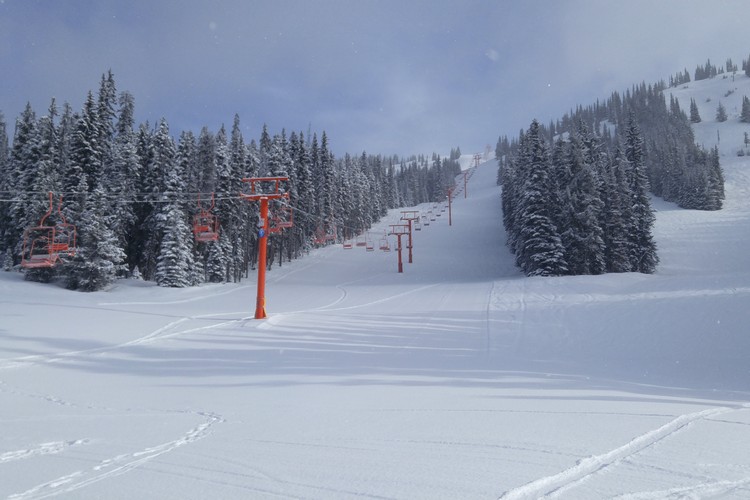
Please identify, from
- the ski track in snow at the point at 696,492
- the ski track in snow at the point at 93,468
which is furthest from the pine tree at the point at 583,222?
the ski track in snow at the point at 93,468

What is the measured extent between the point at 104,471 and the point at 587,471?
458cm

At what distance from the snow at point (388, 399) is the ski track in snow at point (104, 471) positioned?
3 centimetres

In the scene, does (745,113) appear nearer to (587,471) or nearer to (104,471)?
(587,471)

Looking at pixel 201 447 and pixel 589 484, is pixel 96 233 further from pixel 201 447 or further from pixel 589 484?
pixel 589 484

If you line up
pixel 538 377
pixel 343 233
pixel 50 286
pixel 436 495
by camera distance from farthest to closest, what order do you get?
pixel 343 233, pixel 50 286, pixel 538 377, pixel 436 495

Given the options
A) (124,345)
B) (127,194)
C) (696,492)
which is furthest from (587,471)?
(127,194)

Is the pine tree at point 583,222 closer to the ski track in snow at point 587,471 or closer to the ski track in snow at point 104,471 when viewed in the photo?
the ski track in snow at point 587,471

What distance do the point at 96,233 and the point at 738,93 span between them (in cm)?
25619

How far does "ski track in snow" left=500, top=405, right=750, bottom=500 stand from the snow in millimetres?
25

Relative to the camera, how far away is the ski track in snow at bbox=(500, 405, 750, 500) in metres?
3.40

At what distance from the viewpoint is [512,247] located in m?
55.7

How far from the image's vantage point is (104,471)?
407cm

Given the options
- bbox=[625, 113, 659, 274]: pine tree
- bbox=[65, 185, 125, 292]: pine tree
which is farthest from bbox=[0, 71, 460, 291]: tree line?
bbox=[625, 113, 659, 274]: pine tree

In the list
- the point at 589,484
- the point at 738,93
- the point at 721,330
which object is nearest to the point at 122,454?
the point at 589,484
